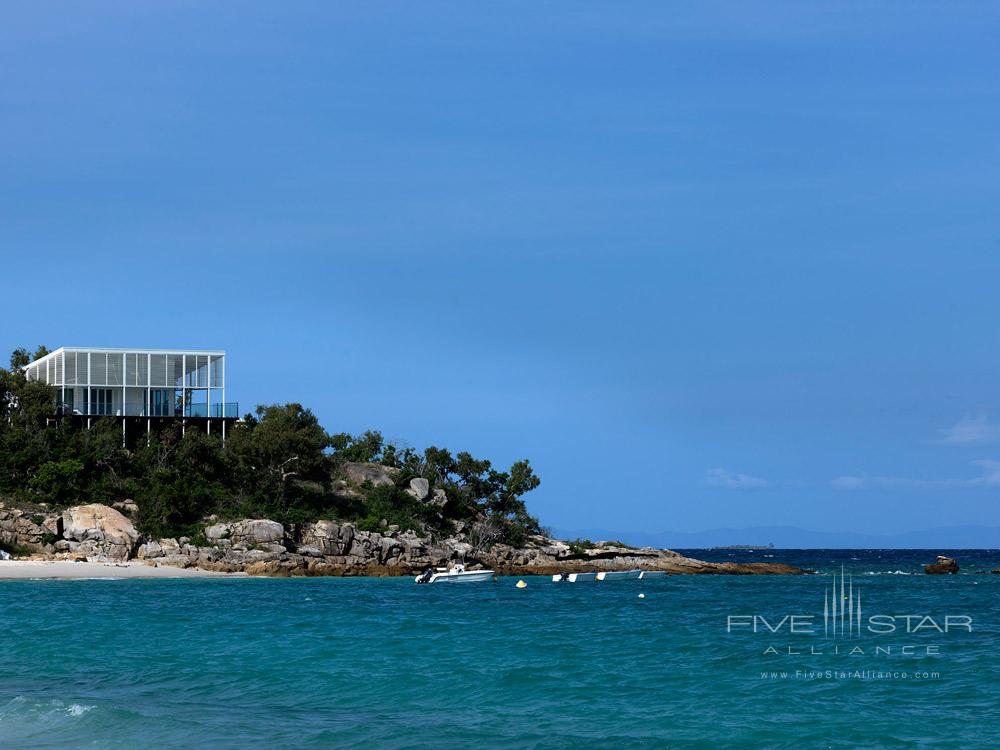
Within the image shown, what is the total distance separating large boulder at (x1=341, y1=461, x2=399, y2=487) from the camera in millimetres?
88250

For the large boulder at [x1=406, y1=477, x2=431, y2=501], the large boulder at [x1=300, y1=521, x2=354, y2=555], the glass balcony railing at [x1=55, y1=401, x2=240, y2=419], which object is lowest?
the large boulder at [x1=300, y1=521, x2=354, y2=555]

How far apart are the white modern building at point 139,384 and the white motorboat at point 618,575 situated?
95.3 ft

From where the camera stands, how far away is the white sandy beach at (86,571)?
63.8 meters

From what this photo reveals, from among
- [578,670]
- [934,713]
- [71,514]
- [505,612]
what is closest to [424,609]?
[505,612]

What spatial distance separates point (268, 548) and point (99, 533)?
32.8 feet

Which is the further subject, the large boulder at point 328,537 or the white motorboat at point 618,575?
the large boulder at point 328,537

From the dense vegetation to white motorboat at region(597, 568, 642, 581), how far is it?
12.3m

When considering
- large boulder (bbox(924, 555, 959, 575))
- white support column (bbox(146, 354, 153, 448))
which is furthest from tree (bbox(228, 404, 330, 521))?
large boulder (bbox(924, 555, 959, 575))

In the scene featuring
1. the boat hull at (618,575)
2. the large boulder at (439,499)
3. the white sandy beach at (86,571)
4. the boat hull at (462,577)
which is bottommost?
the boat hull at (618,575)

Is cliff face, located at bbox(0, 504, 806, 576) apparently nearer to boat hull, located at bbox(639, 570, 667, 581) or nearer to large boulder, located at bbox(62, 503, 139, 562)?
large boulder, located at bbox(62, 503, 139, 562)

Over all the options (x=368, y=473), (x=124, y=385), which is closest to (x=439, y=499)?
(x=368, y=473)

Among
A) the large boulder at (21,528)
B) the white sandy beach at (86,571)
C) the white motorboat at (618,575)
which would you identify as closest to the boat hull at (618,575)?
the white motorboat at (618,575)

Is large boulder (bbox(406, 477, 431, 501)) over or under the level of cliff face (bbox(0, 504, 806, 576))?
over

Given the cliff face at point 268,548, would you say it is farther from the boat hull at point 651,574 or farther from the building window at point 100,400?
the building window at point 100,400
